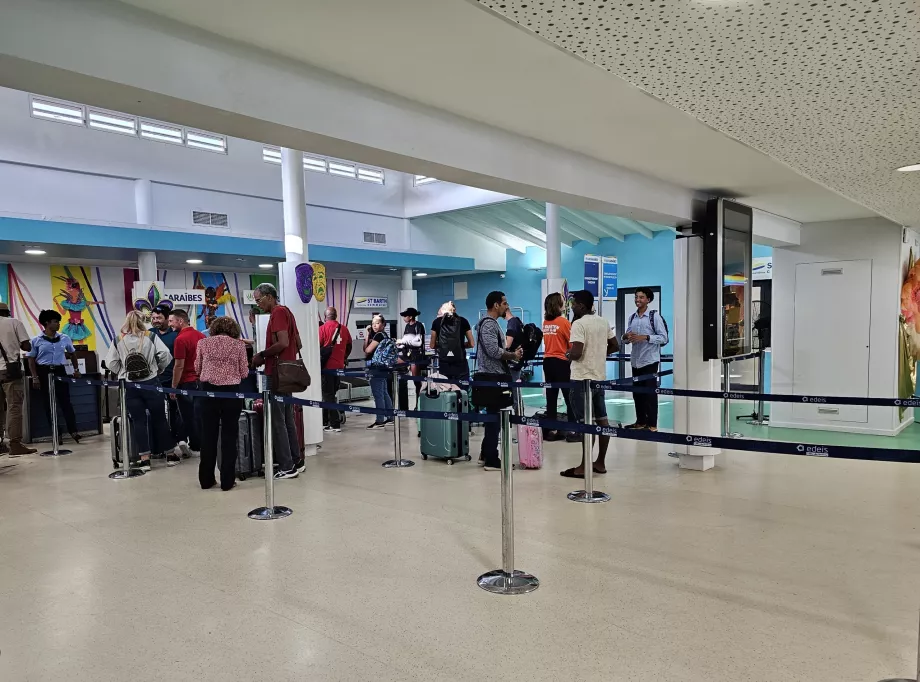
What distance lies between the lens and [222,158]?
45.1 feet

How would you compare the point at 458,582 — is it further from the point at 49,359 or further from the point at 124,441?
the point at 49,359

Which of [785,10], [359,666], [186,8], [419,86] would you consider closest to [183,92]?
[186,8]

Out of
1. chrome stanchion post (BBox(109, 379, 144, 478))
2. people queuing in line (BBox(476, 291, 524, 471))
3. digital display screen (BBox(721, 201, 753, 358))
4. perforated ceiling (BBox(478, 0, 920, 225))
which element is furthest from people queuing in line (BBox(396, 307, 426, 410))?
perforated ceiling (BBox(478, 0, 920, 225))

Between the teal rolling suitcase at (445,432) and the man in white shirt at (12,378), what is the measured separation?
4.59 metres

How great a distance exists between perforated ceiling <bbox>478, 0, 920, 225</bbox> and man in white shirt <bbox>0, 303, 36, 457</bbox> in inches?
284

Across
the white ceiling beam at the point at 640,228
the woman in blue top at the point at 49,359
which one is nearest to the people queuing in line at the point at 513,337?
the woman in blue top at the point at 49,359

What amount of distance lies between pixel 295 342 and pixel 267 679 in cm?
387

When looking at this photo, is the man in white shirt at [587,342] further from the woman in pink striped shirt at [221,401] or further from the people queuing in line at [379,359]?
the people queuing in line at [379,359]

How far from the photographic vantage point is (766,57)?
95.6 inches

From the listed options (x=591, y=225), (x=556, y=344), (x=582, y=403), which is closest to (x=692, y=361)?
(x=582, y=403)

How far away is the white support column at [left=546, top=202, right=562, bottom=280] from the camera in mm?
11984

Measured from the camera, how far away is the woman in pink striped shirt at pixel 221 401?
569 centimetres

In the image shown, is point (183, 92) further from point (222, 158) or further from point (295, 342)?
point (222, 158)

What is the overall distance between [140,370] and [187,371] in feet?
1.51
